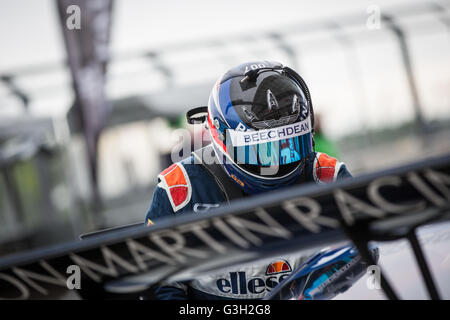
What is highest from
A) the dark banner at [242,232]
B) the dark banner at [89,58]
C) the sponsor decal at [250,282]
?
the dark banner at [89,58]

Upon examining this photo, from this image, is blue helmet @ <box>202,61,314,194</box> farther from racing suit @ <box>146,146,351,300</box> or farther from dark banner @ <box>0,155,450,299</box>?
dark banner @ <box>0,155,450,299</box>

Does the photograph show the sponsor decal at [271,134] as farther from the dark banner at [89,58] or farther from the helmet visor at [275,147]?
the dark banner at [89,58]

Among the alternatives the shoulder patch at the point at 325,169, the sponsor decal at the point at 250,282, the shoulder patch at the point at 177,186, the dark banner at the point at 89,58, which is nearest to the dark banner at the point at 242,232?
the sponsor decal at the point at 250,282

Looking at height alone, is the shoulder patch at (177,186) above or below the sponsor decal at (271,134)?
below

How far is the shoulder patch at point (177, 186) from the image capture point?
155 cm

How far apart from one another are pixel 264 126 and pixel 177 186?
0.37m

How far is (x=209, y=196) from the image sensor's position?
5.24ft

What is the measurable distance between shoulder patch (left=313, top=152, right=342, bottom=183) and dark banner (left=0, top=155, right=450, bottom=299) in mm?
890

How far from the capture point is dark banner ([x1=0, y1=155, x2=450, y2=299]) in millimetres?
680

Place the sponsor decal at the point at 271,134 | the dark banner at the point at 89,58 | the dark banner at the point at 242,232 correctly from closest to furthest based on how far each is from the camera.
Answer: the dark banner at the point at 242,232 → the sponsor decal at the point at 271,134 → the dark banner at the point at 89,58

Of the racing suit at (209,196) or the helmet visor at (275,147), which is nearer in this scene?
the racing suit at (209,196)
